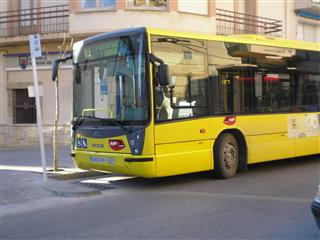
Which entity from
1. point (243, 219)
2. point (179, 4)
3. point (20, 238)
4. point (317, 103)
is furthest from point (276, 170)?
point (179, 4)

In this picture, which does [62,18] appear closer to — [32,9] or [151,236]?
[32,9]

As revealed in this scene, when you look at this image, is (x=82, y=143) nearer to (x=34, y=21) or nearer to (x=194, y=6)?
(x=194, y=6)

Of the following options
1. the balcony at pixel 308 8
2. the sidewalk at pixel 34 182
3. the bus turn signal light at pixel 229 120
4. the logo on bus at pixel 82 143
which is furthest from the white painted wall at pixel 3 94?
the balcony at pixel 308 8

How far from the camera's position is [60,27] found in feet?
61.9

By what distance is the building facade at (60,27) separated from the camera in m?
17.5

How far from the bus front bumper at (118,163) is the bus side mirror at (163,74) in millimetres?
1350

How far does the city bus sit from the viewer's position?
914 centimetres

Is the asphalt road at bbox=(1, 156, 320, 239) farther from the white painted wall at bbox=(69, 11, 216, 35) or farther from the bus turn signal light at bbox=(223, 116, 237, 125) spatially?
the white painted wall at bbox=(69, 11, 216, 35)

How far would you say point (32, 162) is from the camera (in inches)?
538

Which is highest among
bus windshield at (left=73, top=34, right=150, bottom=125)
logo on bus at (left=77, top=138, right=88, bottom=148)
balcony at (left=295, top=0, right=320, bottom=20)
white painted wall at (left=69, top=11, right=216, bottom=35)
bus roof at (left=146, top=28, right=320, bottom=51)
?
balcony at (left=295, top=0, right=320, bottom=20)

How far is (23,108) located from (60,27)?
3.61m

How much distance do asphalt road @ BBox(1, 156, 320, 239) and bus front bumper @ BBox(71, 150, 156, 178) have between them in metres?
0.40

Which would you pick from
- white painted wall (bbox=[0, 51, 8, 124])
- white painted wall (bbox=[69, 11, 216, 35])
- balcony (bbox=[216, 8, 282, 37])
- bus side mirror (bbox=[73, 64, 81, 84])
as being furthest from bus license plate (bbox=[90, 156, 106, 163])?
balcony (bbox=[216, 8, 282, 37])

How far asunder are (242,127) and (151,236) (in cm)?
514
